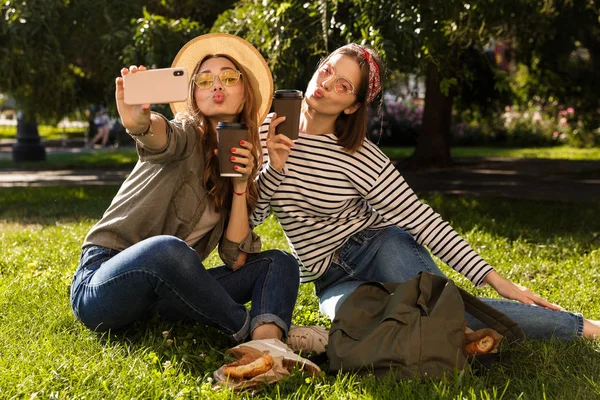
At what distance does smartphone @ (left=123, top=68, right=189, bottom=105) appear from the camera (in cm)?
282

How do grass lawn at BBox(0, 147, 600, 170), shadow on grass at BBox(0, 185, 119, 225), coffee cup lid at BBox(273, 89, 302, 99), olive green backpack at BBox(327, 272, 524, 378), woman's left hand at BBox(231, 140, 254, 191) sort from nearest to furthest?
olive green backpack at BBox(327, 272, 524, 378) < woman's left hand at BBox(231, 140, 254, 191) < coffee cup lid at BBox(273, 89, 302, 99) < shadow on grass at BBox(0, 185, 119, 225) < grass lawn at BBox(0, 147, 600, 170)

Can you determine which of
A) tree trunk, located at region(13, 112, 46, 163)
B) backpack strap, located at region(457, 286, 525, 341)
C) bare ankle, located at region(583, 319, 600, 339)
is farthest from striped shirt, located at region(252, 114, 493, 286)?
tree trunk, located at region(13, 112, 46, 163)

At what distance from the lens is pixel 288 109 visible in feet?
10.6

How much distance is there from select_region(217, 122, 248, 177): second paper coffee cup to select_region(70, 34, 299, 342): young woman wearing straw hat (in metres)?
0.02

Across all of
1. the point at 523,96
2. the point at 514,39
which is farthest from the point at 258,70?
the point at 523,96

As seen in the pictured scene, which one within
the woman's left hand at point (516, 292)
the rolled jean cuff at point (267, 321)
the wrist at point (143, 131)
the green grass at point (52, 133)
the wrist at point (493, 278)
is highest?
the wrist at point (143, 131)

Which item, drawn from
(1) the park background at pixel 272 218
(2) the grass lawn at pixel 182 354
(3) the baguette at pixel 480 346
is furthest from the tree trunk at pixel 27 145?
(3) the baguette at pixel 480 346

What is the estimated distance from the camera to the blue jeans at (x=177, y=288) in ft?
10.2

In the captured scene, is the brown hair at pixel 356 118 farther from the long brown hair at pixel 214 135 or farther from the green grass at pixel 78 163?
the green grass at pixel 78 163

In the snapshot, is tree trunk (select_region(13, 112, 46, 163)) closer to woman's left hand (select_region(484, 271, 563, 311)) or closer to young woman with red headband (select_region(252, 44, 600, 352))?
young woman with red headband (select_region(252, 44, 600, 352))

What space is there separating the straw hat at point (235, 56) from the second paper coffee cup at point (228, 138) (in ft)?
1.39

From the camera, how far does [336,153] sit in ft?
12.1

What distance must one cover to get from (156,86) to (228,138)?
367 mm

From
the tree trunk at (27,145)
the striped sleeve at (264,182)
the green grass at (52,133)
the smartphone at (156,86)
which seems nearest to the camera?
the smartphone at (156,86)
